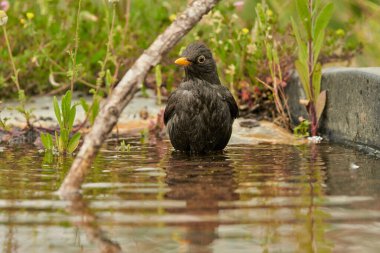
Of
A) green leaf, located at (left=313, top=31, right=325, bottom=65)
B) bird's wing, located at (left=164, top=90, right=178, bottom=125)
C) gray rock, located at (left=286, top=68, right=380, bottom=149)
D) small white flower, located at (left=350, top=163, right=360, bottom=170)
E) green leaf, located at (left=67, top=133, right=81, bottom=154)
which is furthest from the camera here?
green leaf, located at (left=313, top=31, right=325, bottom=65)

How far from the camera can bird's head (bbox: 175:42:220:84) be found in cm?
693

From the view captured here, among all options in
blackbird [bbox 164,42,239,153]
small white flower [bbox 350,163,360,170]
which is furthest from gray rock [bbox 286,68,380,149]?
blackbird [bbox 164,42,239,153]

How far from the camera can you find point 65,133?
6430mm

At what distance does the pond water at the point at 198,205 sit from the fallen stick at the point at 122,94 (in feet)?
0.48

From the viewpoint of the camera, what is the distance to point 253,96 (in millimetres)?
8672

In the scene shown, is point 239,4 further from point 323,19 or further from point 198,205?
point 198,205

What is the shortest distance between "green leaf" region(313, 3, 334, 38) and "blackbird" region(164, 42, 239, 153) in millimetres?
918

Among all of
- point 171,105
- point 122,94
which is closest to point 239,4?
point 171,105

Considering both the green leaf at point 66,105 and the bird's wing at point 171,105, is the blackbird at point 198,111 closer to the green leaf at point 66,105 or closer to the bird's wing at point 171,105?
the bird's wing at point 171,105

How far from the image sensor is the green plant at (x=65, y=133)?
629cm

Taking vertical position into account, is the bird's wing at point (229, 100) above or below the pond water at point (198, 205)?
above

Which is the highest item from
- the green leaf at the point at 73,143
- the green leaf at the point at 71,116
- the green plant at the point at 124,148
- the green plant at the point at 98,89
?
the green plant at the point at 98,89

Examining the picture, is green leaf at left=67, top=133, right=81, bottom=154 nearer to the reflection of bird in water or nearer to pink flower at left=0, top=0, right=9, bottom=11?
the reflection of bird in water

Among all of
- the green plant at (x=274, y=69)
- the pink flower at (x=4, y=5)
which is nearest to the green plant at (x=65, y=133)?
the green plant at (x=274, y=69)
